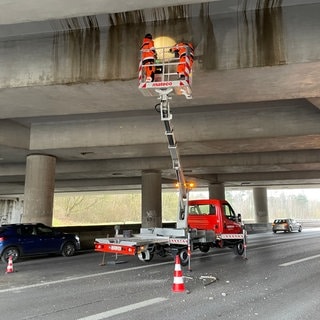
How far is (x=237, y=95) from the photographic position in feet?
36.2

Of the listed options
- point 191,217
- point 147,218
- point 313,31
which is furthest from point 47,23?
point 147,218

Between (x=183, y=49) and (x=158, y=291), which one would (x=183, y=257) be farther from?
(x=183, y=49)

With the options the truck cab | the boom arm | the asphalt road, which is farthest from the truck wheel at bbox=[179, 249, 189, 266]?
the truck cab

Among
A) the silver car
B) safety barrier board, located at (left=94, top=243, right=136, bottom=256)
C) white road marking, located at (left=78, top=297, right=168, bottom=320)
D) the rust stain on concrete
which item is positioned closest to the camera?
white road marking, located at (left=78, top=297, right=168, bottom=320)

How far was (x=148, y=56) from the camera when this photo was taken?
8.60 m

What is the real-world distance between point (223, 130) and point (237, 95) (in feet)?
14.1

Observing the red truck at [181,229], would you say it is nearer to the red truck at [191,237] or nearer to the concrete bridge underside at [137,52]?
the red truck at [191,237]

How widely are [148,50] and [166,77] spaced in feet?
2.74

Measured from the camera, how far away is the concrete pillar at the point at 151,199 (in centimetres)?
2642

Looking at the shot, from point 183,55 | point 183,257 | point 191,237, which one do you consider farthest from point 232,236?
point 183,55

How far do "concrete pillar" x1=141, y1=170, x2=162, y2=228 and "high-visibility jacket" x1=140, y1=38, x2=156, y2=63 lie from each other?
18032 millimetres

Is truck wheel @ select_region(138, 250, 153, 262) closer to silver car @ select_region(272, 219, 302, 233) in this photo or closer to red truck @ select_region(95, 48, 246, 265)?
red truck @ select_region(95, 48, 246, 265)

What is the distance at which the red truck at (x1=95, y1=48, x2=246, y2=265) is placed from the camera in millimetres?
8965

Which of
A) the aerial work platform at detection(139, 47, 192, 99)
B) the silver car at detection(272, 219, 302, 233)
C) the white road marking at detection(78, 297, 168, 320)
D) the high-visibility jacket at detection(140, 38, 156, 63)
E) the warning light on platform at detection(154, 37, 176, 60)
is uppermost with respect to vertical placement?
the warning light on platform at detection(154, 37, 176, 60)
